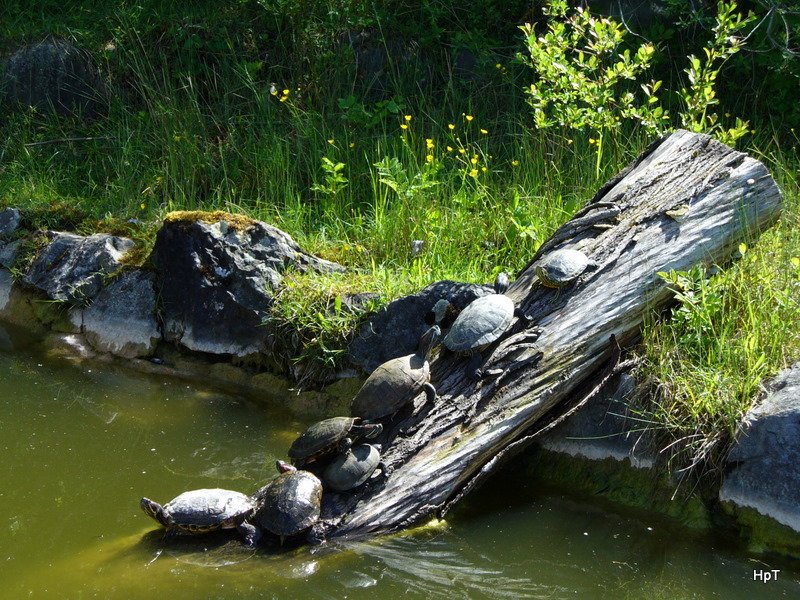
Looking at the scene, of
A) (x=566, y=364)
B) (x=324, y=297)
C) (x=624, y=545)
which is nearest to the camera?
(x=624, y=545)

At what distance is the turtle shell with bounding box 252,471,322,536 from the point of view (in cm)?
369

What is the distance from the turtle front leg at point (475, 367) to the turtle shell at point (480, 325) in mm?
55

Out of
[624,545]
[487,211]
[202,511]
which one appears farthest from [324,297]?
[624,545]

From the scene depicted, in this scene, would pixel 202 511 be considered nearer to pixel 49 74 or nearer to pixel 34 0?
pixel 49 74

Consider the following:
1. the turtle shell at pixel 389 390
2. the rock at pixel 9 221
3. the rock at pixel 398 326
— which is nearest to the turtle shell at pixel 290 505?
the turtle shell at pixel 389 390

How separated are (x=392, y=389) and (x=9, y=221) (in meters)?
4.20

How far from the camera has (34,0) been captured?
910 centimetres

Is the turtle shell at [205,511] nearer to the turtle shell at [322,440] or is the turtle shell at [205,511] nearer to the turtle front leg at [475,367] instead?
the turtle shell at [322,440]

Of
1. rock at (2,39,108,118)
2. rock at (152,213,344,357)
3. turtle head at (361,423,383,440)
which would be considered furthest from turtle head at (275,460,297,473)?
rock at (2,39,108,118)

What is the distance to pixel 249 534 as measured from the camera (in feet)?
12.4

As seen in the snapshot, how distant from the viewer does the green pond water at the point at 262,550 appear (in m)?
3.48

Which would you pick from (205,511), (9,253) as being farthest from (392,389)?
(9,253)

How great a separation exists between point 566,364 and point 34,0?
7832mm

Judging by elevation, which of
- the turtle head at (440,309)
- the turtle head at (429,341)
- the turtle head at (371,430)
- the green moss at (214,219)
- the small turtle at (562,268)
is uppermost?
the green moss at (214,219)
